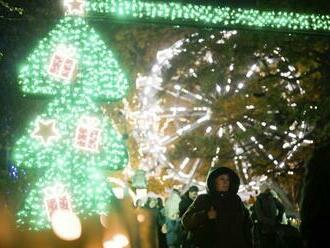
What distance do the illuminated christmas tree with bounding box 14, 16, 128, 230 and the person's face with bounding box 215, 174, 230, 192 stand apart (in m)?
5.18

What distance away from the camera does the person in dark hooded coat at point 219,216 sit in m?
4.87

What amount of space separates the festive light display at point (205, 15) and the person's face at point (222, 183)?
3225 mm

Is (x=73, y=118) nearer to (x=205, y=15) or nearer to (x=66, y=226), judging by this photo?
(x=205, y=15)

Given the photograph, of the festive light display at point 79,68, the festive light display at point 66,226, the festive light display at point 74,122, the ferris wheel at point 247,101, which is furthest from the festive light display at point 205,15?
the festive light display at point 66,226

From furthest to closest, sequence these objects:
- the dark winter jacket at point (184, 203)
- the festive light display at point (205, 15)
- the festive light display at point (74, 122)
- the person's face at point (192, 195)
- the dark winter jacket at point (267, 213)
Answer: the festive light display at point (74, 122) < the person's face at point (192, 195) < the dark winter jacket at point (184, 203) < the dark winter jacket at point (267, 213) < the festive light display at point (205, 15)

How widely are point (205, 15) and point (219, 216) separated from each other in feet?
11.9

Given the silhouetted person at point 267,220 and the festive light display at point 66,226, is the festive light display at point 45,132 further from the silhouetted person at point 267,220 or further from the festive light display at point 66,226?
the festive light display at point 66,226

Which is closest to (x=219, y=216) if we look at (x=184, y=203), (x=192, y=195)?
(x=184, y=203)

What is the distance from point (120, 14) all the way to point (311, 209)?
5417mm

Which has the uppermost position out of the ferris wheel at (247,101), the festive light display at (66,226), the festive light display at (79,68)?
the festive light display at (79,68)

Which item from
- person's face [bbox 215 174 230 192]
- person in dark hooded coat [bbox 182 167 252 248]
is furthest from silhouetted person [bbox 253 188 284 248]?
person's face [bbox 215 174 230 192]

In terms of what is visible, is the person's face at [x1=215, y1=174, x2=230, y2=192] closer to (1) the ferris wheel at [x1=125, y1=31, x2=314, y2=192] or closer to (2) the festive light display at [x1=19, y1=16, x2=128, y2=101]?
(1) the ferris wheel at [x1=125, y1=31, x2=314, y2=192]

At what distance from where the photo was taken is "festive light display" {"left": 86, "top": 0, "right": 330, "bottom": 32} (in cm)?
736

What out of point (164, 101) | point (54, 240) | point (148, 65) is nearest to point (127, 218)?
point (54, 240)
